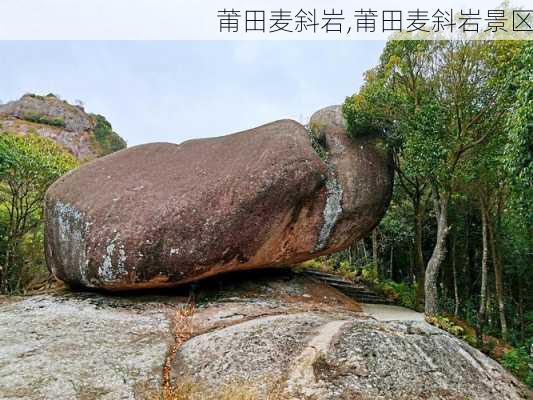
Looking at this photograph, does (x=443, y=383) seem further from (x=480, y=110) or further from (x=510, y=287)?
(x=510, y=287)

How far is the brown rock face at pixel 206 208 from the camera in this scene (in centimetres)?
841

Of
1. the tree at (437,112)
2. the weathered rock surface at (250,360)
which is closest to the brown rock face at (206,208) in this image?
the tree at (437,112)

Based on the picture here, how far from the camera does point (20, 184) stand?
1347 centimetres

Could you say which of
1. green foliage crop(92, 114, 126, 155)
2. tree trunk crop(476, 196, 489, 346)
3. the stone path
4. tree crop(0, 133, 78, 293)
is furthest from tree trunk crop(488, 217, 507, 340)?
green foliage crop(92, 114, 126, 155)

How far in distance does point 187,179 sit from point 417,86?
6343mm

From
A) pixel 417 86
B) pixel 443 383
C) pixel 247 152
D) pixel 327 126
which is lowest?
pixel 443 383

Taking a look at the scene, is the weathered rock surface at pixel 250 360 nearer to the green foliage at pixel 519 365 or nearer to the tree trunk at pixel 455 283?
the green foliage at pixel 519 365

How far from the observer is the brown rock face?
841 cm

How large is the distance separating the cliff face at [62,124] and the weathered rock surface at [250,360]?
142 ft

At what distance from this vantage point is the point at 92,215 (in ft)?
28.7

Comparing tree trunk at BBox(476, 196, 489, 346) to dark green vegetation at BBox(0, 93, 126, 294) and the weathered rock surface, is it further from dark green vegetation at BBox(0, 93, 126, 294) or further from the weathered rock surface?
dark green vegetation at BBox(0, 93, 126, 294)

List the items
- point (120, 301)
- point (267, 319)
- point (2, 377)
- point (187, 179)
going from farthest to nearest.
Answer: point (187, 179) < point (120, 301) < point (267, 319) < point (2, 377)

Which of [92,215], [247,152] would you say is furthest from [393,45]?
[92,215]

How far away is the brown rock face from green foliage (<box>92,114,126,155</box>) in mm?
42774
